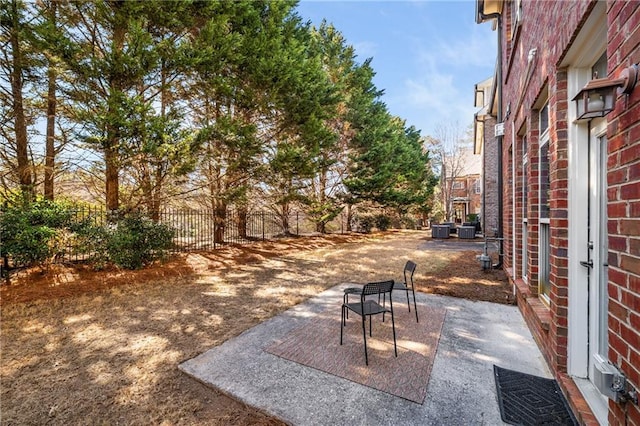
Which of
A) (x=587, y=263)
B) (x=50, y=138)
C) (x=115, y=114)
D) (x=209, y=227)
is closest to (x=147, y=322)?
(x=115, y=114)

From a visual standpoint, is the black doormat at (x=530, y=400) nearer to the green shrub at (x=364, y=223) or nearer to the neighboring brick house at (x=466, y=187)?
the green shrub at (x=364, y=223)

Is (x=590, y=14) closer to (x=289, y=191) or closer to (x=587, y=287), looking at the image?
(x=587, y=287)

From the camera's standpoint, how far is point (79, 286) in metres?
5.85

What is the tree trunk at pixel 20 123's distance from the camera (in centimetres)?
629

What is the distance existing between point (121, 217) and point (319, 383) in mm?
6842

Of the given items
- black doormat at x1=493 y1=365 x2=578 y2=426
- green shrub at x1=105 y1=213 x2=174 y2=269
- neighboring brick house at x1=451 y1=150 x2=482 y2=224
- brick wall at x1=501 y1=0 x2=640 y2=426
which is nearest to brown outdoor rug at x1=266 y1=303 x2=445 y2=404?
black doormat at x1=493 y1=365 x2=578 y2=426

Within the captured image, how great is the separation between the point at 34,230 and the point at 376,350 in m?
6.63

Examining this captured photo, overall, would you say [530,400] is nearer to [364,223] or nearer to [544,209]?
[544,209]

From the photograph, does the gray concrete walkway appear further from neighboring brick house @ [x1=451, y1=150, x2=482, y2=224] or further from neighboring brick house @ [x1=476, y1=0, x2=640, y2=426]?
neighboring brick house @ [x1=451, y1=150, x2=482, y2=224]

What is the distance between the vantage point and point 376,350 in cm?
333

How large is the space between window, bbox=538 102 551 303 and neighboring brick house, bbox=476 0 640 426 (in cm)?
1

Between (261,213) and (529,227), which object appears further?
(261,213)

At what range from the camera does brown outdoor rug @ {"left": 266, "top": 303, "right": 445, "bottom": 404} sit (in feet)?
8.96

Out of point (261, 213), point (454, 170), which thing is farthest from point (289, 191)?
point (454, 170)
